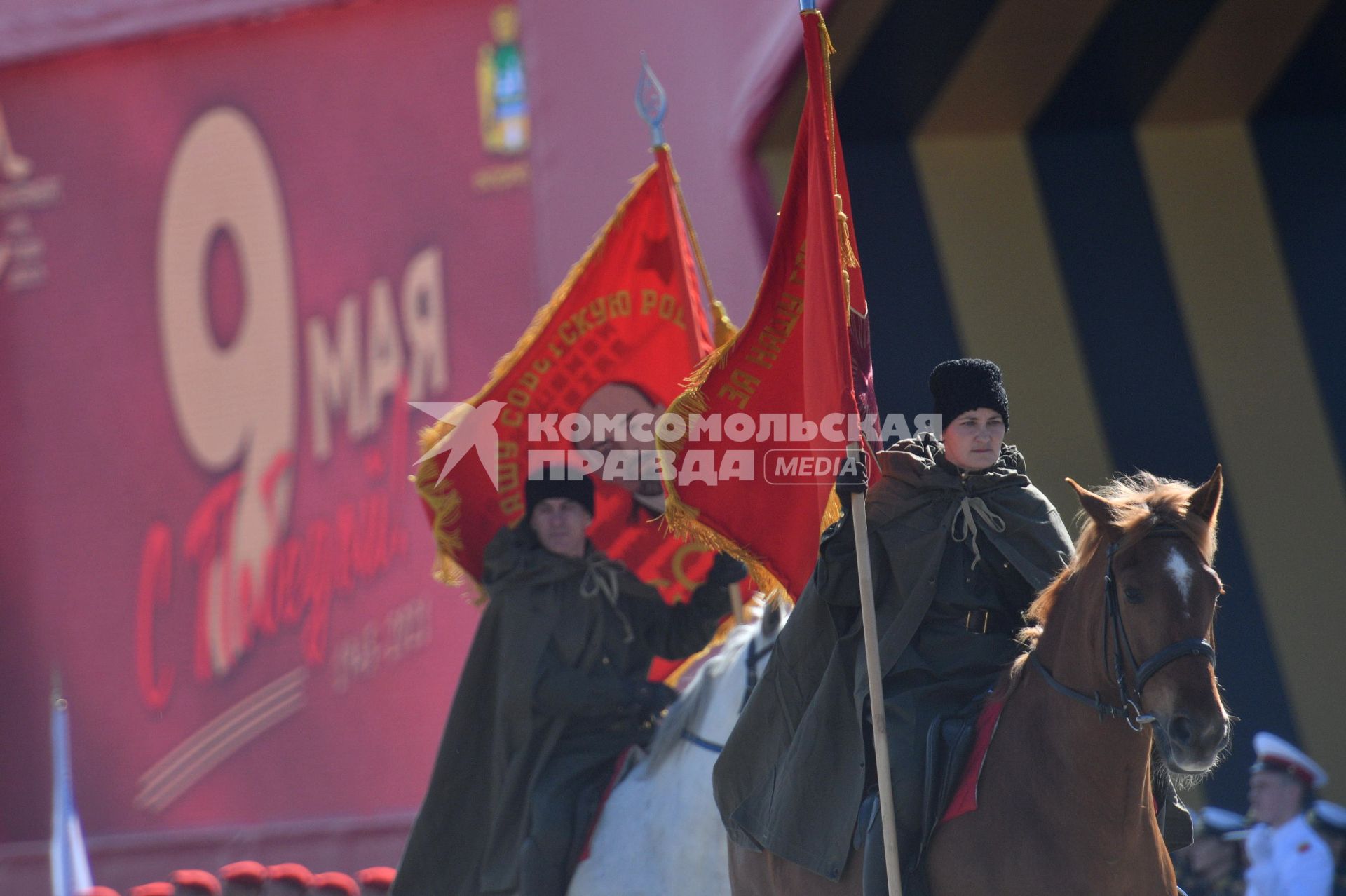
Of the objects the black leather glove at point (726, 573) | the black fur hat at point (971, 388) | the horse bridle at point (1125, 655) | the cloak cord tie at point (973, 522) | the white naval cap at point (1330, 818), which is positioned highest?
the black fur hat at point (971, 388)

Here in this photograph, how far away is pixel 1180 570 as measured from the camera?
3.23 meters

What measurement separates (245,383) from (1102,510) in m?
7.55

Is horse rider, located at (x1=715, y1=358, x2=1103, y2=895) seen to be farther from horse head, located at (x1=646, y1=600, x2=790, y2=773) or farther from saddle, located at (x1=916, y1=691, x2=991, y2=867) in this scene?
horse head, located at (x1=646, y1=600, x2=790, y2=773)

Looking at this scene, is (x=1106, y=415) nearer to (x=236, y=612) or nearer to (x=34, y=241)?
(x=236, y=612)

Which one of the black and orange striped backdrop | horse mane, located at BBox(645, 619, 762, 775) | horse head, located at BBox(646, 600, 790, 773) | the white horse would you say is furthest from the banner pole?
the black and orange striped backdrop

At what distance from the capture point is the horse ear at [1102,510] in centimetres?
341

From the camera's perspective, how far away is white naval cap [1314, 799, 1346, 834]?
679 centimetres

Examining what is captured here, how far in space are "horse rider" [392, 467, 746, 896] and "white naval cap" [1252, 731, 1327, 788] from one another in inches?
107

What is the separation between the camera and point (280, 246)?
32.7 feet

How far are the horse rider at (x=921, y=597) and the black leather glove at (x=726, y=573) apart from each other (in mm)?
1257

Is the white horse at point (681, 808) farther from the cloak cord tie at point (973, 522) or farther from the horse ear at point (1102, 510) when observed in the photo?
the horse ear at point (1102, 510)

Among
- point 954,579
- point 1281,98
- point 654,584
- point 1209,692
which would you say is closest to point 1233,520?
point 1281,98

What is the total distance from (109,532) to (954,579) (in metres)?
7.57

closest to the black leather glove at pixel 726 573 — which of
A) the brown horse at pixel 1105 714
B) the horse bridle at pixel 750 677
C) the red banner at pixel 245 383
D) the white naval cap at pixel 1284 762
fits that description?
the horse bridle at pixel 750 677
